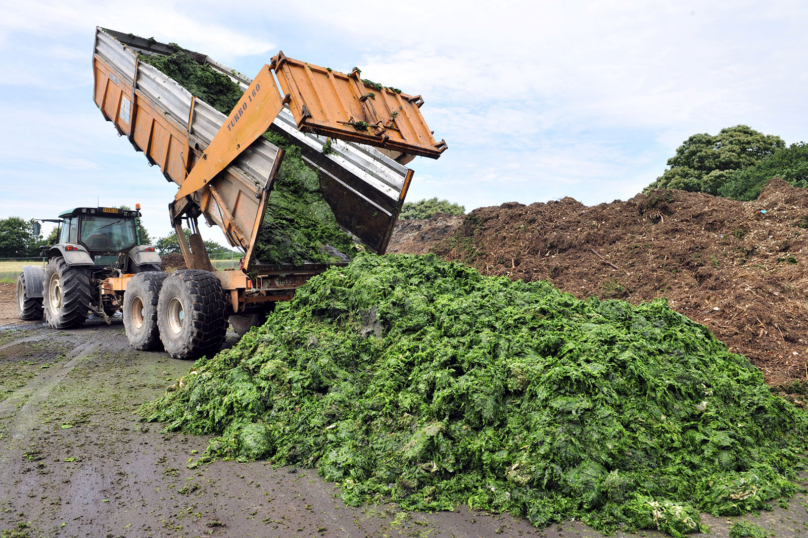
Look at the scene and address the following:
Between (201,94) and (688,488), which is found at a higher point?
(201,94)

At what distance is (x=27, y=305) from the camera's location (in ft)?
38.7

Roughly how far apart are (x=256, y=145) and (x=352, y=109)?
1.28 metres

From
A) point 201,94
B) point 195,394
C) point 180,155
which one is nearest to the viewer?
point 195,394

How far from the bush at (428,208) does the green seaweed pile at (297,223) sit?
16.5 meters

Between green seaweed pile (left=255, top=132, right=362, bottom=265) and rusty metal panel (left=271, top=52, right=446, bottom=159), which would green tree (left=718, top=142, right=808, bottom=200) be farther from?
green seaweed pile (left=255, top=132, right=362, bottom=265)

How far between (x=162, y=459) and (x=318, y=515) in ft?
4.97

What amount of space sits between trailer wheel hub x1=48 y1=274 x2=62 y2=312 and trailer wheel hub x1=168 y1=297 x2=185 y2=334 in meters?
5.14

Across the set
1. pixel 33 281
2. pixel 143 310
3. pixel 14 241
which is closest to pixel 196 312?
pixel 143 310

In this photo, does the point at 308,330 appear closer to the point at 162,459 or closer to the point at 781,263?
the point at 162,459

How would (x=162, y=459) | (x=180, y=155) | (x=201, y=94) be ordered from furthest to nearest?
(x=201, y=94) < (x=180, y=155) < (x=162, y=459)

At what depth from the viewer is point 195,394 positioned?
4.68 m

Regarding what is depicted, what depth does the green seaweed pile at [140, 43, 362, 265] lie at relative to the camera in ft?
21.1

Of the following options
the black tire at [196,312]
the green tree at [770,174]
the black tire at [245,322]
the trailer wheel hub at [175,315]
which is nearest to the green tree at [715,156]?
the green tree at [770,174]

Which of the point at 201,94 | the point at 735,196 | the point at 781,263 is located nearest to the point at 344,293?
the point at 201,94
